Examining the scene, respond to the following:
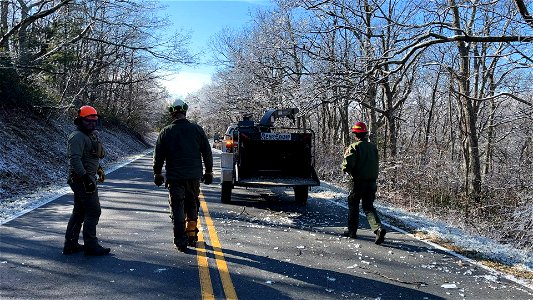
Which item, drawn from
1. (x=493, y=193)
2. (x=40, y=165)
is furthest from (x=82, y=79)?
(x=493, y=193)

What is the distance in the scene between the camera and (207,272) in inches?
208

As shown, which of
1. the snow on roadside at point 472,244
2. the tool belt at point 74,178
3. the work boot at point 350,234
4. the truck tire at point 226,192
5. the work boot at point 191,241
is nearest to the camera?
the tool belt at point 74,178

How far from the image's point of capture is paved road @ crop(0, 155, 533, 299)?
472 centimetres

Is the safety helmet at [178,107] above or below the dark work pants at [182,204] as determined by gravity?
above

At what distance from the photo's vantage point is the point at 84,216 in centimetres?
591

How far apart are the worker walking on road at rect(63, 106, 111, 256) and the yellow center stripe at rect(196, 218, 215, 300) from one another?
4.14 ft

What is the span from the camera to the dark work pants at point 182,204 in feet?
20.3

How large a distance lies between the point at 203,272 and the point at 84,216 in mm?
1898

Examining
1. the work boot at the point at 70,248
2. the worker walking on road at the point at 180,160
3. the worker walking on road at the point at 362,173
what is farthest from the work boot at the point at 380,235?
the work boot at the point at 70,248

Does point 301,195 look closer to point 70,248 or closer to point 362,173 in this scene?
point 362,173

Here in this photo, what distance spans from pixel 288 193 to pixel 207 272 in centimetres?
782

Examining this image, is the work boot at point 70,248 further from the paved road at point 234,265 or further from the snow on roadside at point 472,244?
the snow on roadside at point 472,244

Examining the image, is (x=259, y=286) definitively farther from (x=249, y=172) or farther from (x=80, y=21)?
(x=80, y=21)

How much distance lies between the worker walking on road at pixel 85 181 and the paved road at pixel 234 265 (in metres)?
0.24
